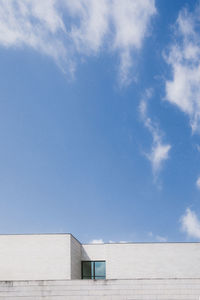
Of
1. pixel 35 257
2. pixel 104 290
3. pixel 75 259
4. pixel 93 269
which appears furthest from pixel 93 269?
pixel 104 290

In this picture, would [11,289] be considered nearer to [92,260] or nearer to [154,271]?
[92,260]

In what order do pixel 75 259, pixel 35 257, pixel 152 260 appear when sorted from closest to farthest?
pixel 35 257 → pixel 75 259 → pixel 152 260

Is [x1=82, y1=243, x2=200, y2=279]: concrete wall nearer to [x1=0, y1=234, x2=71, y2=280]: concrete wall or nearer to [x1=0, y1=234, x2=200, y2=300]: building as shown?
[x1=0, y1=234, x2=200, y2=300]: building

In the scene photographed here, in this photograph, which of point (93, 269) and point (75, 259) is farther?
point (93, 269)

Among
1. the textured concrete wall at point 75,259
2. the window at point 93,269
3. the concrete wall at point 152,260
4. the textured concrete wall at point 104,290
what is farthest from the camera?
the window at point 93,269

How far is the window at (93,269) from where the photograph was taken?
27.3m

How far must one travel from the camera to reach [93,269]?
2762 centimetres

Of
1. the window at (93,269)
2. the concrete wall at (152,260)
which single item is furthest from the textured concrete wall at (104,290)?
→ the window at (93,269)

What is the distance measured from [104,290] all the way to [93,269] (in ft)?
33.8

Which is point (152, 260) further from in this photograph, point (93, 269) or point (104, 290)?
point (104, 290)

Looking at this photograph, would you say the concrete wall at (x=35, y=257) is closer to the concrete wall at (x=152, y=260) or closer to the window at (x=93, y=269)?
the window at (x=93, y=269)

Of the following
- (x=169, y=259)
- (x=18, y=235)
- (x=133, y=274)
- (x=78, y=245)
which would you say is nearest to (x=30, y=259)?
(x=18, y=235)

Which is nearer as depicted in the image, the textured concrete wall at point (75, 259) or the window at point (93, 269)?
the textured concrete wall at point (75, 259)

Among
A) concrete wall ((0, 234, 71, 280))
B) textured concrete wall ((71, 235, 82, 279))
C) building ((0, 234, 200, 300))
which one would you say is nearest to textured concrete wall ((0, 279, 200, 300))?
building ((0, 234, 200, 300))
